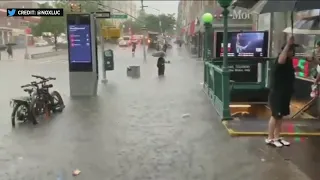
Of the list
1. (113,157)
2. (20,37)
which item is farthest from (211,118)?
(20,37)

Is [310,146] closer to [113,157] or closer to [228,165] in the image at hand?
[228,165]

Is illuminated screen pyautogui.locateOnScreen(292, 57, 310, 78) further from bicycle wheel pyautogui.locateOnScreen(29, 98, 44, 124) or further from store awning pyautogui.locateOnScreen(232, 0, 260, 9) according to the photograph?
bicycle wheel pyautogui.locateOnScreen(29, 98, 44, 124)

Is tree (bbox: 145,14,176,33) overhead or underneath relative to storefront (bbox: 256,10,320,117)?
overhead

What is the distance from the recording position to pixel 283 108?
25.1 ft

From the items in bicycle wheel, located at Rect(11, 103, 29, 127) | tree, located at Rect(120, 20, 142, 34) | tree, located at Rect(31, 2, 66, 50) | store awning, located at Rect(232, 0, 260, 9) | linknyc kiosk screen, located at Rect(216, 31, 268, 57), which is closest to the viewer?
bicycle wheel, located at Rect(11, 103, 29, 127)

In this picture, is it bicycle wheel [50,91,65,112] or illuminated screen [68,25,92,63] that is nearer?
bicycle wheel [50,91,65,112]

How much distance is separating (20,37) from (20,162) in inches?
3378

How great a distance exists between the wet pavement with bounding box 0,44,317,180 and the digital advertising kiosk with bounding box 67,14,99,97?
2272mm

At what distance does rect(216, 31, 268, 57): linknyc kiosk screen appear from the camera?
1313 centimetres

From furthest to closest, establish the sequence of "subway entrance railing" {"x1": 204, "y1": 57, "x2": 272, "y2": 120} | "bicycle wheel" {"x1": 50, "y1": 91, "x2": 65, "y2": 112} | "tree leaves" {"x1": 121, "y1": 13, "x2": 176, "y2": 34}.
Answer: "tree leaves" {"x1": 121, "y1": 13, "x2": 176, "y2": 34} < "subway entrance railing" {"x1": 204, "y1": 57, "x2": 272, "y2": 120} < "bicycle wheel" {"x1": 50, "y1": 91, "x2": 65, "y2": 112}

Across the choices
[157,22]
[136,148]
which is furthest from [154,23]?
[136,148]

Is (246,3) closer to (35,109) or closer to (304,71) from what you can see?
(304,71)

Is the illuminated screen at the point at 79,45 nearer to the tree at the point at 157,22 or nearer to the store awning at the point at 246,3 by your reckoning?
the store awning at the point at 246,3

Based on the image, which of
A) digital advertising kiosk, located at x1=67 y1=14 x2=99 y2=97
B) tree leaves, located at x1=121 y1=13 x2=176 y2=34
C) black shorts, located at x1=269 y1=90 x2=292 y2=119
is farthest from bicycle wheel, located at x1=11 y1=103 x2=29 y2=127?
tree leaves, located at x1=121 y1=13 x2=176 y2=34
